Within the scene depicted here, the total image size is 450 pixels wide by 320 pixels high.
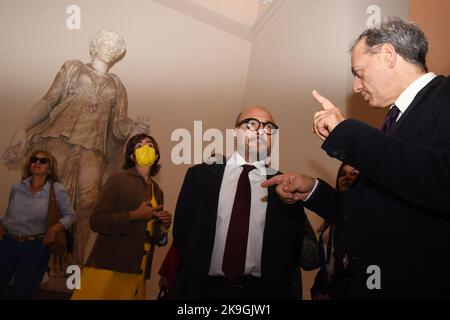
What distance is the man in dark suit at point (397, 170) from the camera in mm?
1006

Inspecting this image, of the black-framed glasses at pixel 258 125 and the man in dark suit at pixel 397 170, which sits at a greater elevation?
the black-framed glasses at pixel 258 125

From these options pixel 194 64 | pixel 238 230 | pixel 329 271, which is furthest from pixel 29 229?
pixel 194 64

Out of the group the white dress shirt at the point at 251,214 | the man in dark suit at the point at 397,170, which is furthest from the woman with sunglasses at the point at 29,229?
the man in dark suit at the point at 397,170

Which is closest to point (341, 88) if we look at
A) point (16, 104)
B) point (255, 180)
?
point (255, 180)

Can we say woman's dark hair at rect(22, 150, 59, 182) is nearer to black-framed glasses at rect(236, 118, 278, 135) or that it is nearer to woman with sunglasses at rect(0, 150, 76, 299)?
woman with sunglasses at rect(0, 150, 76, 299)

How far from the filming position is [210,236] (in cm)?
212

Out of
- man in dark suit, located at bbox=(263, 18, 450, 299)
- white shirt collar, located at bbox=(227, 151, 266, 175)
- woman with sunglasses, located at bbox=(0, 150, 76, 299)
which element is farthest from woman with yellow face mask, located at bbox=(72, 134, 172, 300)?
man in dark suit, located at bbox=(263, 18, 450, 299)

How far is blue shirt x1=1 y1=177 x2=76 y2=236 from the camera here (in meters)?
3.38

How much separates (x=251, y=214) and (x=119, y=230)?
4.08 feet

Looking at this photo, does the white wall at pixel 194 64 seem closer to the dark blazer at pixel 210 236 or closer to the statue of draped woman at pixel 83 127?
the statue of draped woman at pixel 83 127

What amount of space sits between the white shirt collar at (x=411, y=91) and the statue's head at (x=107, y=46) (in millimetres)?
4148

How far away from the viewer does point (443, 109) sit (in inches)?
43.8

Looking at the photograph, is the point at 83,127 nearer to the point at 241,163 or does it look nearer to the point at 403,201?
the point at 241,163

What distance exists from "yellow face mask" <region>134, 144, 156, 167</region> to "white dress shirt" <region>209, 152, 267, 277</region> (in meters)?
1.25
